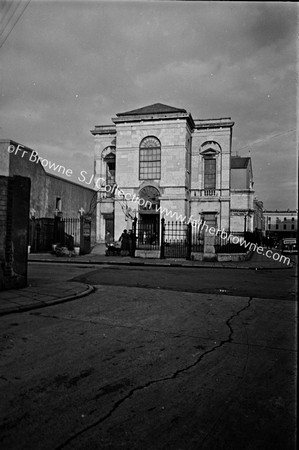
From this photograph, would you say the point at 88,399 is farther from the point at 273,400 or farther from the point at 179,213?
the point at 179,213

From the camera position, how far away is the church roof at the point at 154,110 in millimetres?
31125

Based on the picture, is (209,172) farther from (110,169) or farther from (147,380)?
(147,380)

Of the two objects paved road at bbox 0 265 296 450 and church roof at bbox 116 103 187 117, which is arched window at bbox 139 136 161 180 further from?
paved road at bbox 0 265 296 450

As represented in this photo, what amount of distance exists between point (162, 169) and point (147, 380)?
28.3m

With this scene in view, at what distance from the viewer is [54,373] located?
3.33m

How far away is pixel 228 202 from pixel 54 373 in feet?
101

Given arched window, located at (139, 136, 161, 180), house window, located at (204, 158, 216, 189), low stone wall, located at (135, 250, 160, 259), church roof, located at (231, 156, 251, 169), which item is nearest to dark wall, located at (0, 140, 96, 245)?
arched window, located at (139, 136, 161, 180)

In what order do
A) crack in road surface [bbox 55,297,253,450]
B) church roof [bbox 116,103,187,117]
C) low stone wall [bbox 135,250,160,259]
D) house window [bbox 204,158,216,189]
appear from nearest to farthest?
1. crack in road surface [bbox 55,297,253,450]
2. low stone wall [bbox 135,250,160,259]
3. church roof [bbox 116,103,187,117]
4. house window [bbox 204,158,216,189]

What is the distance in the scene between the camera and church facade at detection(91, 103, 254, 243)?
30500 millimetres

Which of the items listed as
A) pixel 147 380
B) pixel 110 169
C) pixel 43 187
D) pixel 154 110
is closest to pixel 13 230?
pixel 147 380

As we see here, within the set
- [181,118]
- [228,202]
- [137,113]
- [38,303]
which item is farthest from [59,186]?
[38,303]

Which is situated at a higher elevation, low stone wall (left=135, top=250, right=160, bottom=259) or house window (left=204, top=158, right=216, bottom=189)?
house window (left=204, top=158, right=216, bottom=189)

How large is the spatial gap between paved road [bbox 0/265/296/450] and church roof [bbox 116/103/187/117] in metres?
27.9

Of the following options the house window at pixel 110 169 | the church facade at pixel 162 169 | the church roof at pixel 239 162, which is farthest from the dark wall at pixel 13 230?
the church roof at pixel 239 162
